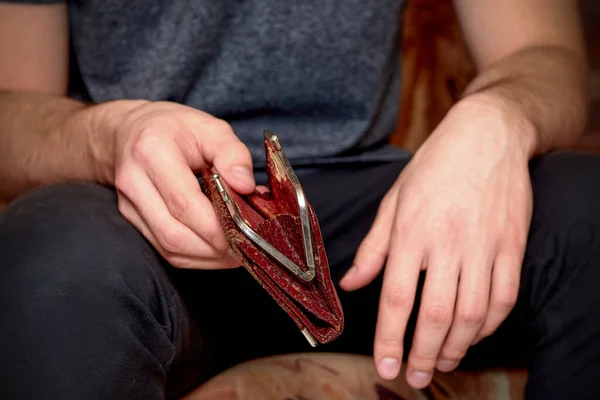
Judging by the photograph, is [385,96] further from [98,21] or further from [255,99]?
[98,21]

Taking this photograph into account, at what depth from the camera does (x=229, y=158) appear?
47 cm

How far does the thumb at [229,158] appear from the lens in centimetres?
46

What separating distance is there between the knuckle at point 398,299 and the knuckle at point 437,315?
2 centimetres

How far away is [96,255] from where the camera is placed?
43cm

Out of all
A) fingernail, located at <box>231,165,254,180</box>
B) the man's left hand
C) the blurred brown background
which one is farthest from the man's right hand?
the blurred brown background

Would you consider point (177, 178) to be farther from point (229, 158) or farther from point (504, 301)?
point (504, 301)

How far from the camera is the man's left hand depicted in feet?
1.50

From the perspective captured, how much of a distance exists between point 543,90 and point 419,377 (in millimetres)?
325

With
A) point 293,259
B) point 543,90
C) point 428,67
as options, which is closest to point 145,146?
point 293,259

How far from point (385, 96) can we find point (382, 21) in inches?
4.2

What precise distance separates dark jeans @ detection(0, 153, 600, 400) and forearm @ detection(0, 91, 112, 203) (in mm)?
59

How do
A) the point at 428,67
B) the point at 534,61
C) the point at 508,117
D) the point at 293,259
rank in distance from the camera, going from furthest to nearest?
1. the point at 428,67
2. the point at 534,61
3. the point at 508,117
4. the point at 293,259

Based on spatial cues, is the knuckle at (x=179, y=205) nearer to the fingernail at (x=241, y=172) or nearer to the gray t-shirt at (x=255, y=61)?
the fingernail at (x=241, y=172)

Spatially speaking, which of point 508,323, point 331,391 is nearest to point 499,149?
point 508,323
